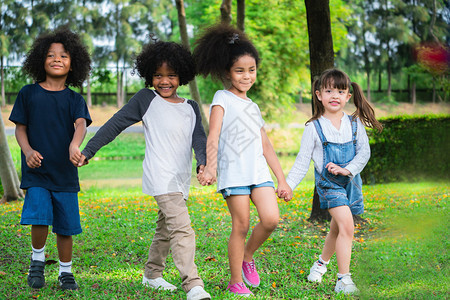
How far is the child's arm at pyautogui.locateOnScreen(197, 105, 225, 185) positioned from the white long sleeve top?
608mm

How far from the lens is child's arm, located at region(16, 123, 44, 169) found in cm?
326

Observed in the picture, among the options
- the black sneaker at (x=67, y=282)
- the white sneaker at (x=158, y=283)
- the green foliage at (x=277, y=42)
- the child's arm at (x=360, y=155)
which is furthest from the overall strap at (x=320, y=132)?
the green foliage at (x=277, y=42)

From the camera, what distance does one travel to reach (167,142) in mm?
3262

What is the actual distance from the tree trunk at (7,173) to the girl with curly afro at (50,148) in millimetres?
5175

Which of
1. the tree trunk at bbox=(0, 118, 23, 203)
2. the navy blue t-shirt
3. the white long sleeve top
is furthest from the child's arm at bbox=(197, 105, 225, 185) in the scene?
the tree trunk at bbox=(0, 118, 23, 203)

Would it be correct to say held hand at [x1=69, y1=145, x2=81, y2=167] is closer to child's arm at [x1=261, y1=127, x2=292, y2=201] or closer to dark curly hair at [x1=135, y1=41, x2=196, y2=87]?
dark curly hair at [x1=135, y1=41, x2=196, y2=87]

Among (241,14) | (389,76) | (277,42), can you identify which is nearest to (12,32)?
(277,42)

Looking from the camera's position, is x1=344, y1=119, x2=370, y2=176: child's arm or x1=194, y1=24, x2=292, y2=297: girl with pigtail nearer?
x1=194, y1=24, x2=292, y2=297: girl with pigtail

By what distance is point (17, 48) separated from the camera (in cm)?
2595

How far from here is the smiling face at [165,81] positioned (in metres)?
3.36

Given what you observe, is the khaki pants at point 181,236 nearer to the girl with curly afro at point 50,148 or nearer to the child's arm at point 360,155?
the girl with curly afro at point 50,148

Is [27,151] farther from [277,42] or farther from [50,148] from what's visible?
[277,42]

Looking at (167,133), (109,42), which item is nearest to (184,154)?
(167,133)

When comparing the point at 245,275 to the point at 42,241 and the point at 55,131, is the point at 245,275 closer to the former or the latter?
the point at 42,241
